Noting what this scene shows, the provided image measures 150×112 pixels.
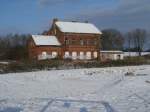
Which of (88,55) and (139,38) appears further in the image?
(139,38)

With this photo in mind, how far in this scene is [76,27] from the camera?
220ft

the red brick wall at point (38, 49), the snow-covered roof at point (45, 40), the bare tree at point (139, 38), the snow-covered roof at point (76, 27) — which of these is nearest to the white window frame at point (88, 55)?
the snow-covered roof at point (76, 27)

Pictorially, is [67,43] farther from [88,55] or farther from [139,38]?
[139,38]

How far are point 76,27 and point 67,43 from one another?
16.4 ft

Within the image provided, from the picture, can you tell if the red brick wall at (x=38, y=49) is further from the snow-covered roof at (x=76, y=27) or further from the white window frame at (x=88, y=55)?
the white window frame at (x=88, y=55)

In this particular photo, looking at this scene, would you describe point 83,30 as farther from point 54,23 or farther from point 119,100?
point 119,100

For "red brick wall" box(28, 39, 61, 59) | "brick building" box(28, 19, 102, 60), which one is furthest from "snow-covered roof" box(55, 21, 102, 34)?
"red brick wall" box(28, 39, 61, 59)

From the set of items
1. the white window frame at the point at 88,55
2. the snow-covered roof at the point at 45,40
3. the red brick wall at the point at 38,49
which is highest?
the snow-covered roof at the point at 45,40

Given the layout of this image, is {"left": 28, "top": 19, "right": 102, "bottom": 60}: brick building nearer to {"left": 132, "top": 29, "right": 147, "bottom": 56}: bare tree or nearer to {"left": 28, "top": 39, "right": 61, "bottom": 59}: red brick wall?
{"left": 28, "top": 39, "right": 61, "bottom": 59}: red brick wall

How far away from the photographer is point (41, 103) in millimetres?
11914

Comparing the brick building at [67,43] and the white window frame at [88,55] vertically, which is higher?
the brick building at [67,43]

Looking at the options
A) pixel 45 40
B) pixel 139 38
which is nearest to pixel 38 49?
pixel 45 40

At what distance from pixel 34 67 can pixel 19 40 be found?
240ft

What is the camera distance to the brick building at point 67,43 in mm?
61531
